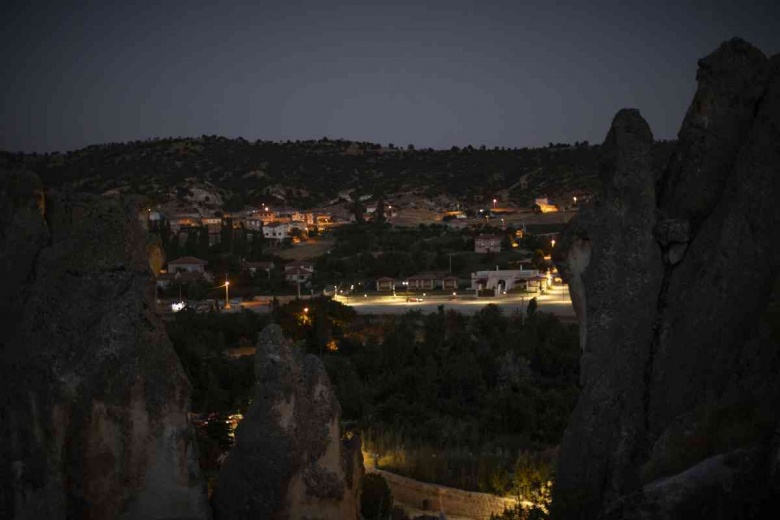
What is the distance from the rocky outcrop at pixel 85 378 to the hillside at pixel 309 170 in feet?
289

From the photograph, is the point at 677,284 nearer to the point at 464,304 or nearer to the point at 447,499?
the point at 447,499

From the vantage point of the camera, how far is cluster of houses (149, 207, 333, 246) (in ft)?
273

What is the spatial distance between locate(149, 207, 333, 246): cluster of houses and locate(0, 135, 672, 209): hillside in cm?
754

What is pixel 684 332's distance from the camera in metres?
7.73

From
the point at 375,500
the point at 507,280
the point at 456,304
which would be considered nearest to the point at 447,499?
the point at 375,500

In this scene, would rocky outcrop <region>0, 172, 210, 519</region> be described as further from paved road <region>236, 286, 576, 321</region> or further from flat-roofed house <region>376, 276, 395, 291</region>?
flat-roofed house <region>376, 276, 395, 291</region>

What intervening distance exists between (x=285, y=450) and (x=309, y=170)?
12741 cm

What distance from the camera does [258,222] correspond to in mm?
90438

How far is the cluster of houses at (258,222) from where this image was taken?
8325 cm

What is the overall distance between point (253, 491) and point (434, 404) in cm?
1774

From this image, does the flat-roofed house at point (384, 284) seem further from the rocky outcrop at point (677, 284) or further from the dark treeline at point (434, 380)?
the rocky outcrop at point (677, 284)

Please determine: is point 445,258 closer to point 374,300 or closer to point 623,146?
point 374,300

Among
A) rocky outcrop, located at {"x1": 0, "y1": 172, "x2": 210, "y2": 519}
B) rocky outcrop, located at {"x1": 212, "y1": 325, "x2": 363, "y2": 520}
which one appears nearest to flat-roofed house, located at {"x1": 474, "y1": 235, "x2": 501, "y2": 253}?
rocky outcrop, located at {"x1": 212, "y1": 325, "x2": 363, "y2": 520}

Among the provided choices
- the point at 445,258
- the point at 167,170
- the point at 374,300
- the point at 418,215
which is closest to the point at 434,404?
the point at 374,300
